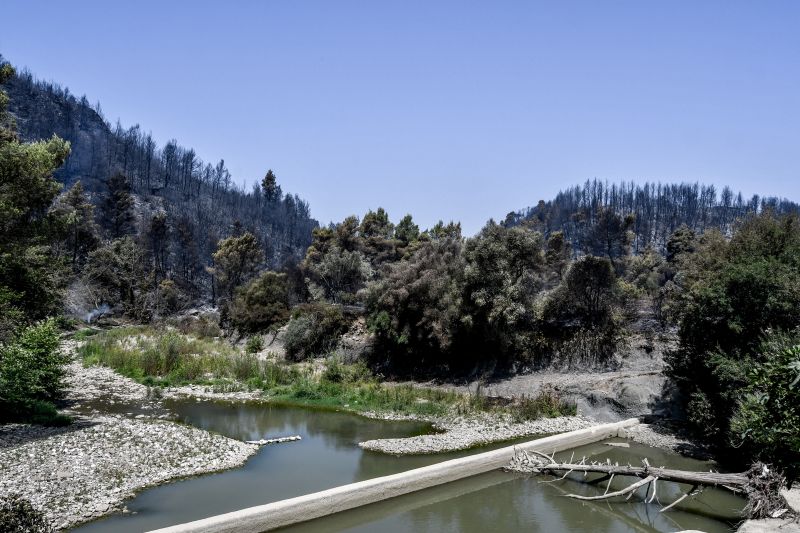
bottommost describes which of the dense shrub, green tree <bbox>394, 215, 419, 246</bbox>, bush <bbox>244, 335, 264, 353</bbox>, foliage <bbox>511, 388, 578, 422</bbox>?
foliage <bbox>511, 388, 578, 422</bbox>

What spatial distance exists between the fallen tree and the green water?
341 millimetres

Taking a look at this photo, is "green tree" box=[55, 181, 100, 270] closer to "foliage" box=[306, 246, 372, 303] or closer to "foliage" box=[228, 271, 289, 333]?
"foliage" box=[228, 271, 289, 333]

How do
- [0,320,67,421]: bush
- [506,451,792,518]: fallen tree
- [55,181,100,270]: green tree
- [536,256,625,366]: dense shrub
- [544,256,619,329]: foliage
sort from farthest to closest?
[55,181,100,270]: green tree → [544,256,619,329]: foliage → [536,256,625,366]: dense shrub → [0,320,67,421]: bush → [506,451,792,518]: fallen tree

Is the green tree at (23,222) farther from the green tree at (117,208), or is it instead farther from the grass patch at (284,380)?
the green tree at (117,208)

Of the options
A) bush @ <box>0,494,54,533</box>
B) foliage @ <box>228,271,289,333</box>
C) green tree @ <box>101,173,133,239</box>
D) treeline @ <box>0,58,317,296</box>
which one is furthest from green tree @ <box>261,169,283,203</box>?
bush @ <box>0,494,54,533</box>

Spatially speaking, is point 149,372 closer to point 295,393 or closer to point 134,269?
point 295,393

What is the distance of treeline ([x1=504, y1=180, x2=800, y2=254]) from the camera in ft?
310

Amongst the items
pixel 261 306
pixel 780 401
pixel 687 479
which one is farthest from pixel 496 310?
pixel 261 306

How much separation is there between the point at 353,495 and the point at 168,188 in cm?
8862

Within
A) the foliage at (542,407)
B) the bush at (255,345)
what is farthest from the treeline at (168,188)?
the foliage at (542,407)

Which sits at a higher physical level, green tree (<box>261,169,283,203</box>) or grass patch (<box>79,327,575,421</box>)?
green tree (<box>261,169,283,203</box>)

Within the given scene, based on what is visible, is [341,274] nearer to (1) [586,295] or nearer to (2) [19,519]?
(1) [586,295]

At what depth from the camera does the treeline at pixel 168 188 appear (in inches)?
2918

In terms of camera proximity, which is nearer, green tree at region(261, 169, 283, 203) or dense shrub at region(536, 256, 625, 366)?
dense shrub at region(536, 256, 625, 366)
